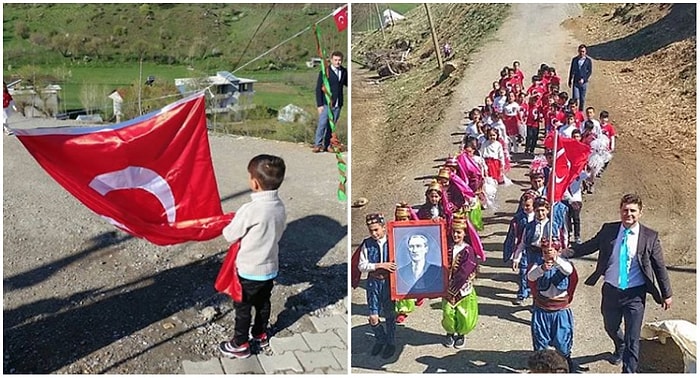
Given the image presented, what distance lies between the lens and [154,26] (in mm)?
4207

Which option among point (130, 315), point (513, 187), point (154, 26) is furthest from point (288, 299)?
point (154, 26)

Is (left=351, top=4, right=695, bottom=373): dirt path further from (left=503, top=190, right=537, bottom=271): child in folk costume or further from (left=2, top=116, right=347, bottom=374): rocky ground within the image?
(left=2, top=116, right=347, bottom=374): rocky ground

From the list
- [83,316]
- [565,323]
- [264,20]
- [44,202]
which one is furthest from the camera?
[44,202]

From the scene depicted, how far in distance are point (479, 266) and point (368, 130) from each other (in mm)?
828

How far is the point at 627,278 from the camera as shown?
3.44m

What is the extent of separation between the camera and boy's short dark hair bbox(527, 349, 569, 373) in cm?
340

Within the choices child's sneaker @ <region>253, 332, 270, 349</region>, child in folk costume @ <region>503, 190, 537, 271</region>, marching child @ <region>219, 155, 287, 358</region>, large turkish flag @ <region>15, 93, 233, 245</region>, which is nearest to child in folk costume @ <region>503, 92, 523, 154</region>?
child in folk costume @ <region>503, 190, 537, 271</region>

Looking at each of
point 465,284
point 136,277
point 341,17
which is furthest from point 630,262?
point 136,277

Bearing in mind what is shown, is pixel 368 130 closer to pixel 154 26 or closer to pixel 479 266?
pixel 479 266

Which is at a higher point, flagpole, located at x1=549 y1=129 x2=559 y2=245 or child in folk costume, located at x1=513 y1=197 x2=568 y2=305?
flagpole, located at x1=549 y1=129 x2=559 y2=245

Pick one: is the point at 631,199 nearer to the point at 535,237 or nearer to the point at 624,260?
the point at 624,260

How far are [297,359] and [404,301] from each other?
58 cm

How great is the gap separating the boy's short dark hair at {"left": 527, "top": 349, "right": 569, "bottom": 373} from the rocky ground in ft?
3.53

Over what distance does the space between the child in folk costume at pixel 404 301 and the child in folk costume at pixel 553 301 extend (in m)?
0.53
